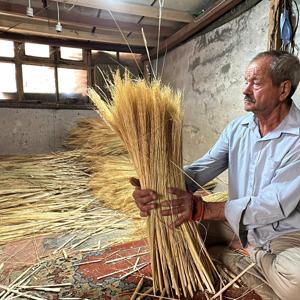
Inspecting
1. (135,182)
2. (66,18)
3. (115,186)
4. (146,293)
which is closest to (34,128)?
(66,18)

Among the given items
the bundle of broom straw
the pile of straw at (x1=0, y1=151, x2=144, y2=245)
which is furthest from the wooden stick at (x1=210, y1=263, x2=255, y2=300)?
the pile of straw at (x1=0, y1=151, x2=144, y2=245)

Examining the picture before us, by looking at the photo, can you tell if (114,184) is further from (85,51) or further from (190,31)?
(85,51)

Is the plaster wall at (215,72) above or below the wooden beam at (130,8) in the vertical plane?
below

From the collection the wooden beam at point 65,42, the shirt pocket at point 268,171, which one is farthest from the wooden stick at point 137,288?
the wooden beam at point 65,42

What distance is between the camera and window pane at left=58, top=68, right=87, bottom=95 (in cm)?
411

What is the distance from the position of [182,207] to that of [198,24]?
2.35 meters

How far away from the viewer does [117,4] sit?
255 cm

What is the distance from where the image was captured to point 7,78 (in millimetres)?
3836

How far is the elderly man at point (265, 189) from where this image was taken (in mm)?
1068

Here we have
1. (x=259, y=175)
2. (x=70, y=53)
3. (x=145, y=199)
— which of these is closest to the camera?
(x=145, y=199)

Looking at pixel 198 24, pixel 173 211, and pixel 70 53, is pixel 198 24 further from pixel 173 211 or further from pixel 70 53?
pixel 173 211

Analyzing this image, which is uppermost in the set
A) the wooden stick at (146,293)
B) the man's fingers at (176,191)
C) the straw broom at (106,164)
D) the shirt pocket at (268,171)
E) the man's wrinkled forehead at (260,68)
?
the man's wrinkled forehead at (260,68)

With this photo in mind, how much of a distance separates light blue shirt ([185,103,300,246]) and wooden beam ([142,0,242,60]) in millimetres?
1545

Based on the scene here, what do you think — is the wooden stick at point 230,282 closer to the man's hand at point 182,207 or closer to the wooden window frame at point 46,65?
the man's hand at point 182,207
